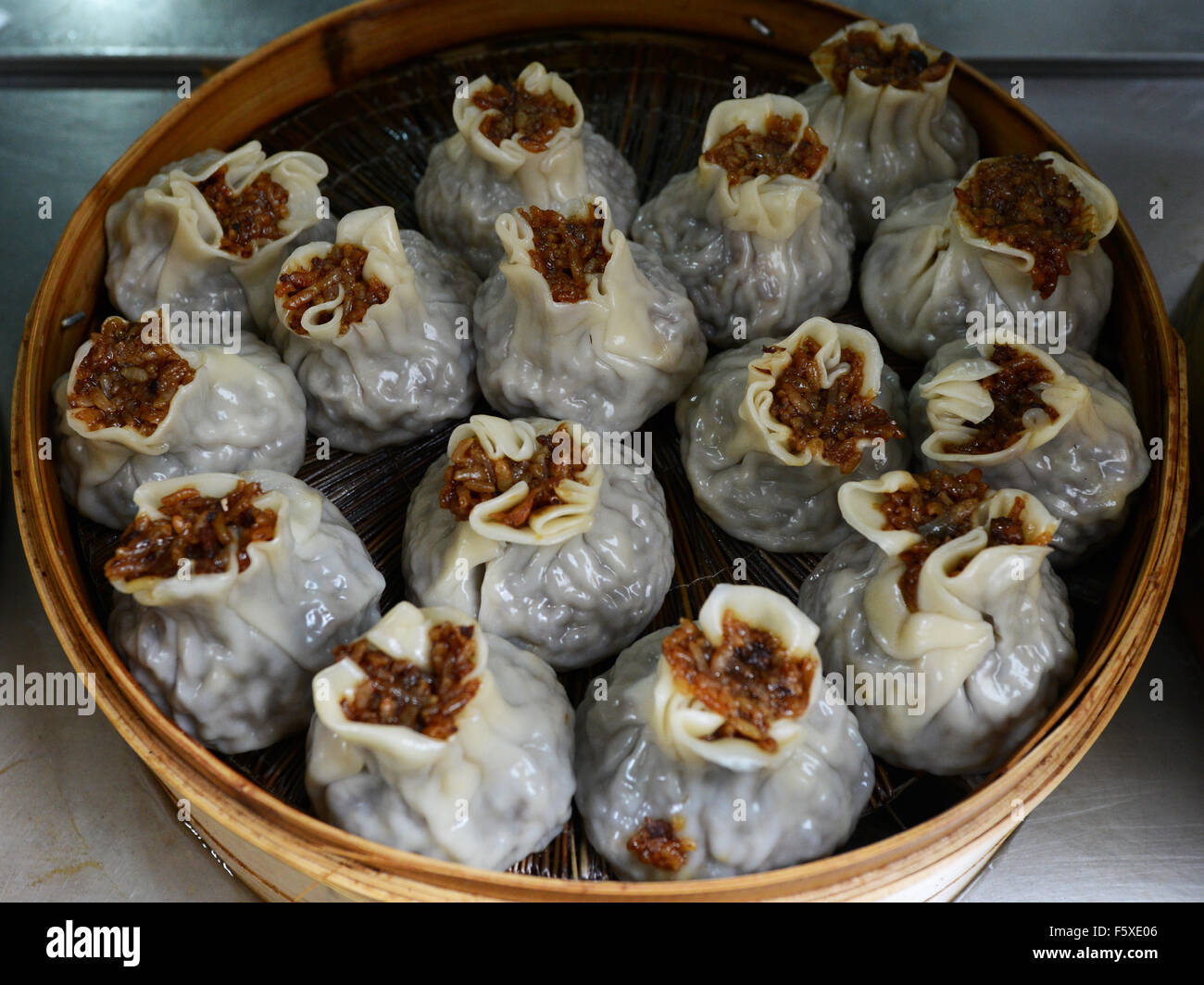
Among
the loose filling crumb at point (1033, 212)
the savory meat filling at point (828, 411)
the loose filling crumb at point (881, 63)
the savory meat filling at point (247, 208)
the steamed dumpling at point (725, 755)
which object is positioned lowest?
the steamed dumpling at point (725, 755)

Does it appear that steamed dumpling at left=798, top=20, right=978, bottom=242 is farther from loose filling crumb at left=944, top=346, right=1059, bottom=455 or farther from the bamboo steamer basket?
loose filling crumb at left=944, top=346, right=1059, bottom=455

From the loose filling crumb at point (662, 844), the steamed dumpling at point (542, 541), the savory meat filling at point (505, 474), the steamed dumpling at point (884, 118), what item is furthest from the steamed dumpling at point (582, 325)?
the loose filling crumb at point (662, 844)

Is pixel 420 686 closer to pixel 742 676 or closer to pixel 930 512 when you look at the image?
pixel 742 676

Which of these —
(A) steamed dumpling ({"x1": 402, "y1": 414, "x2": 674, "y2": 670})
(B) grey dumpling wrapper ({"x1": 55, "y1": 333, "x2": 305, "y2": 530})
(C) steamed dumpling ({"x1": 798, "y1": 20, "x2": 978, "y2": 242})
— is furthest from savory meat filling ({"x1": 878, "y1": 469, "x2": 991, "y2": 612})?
(B) grey dumpling wrapper ({"x1": 55, "y1": 333, "x2": 305, "y2": 530})

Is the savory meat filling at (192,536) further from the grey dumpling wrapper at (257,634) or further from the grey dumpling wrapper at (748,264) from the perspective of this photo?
the grey dumpling wrapper at (748,264)

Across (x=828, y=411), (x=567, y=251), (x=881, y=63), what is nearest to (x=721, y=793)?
(x=828, y=411)

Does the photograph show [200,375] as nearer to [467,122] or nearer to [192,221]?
[192,221]
